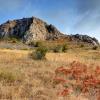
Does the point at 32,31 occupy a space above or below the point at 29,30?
below

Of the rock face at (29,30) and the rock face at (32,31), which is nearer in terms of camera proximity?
the rock face at (32,31)

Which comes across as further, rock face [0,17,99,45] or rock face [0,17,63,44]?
rock face [0,17,63,44]

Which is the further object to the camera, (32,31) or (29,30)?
(32,31)

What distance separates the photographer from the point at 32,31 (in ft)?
353

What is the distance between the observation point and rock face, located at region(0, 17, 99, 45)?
10725 cm

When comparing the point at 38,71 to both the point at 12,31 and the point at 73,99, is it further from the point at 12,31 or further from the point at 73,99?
the point at 12,31

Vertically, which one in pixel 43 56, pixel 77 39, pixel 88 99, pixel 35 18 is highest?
pixel 35 18

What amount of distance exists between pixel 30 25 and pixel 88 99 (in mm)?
97174

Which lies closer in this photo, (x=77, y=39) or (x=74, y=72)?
(x=74, y=72)

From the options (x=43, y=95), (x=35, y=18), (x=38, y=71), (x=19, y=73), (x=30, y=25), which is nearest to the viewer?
(x=43, y=95)

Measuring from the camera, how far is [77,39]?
112m

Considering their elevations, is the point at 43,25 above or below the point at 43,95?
above

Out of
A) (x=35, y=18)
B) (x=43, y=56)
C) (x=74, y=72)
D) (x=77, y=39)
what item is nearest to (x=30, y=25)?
(x=35, y=18)

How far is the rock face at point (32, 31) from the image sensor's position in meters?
107
